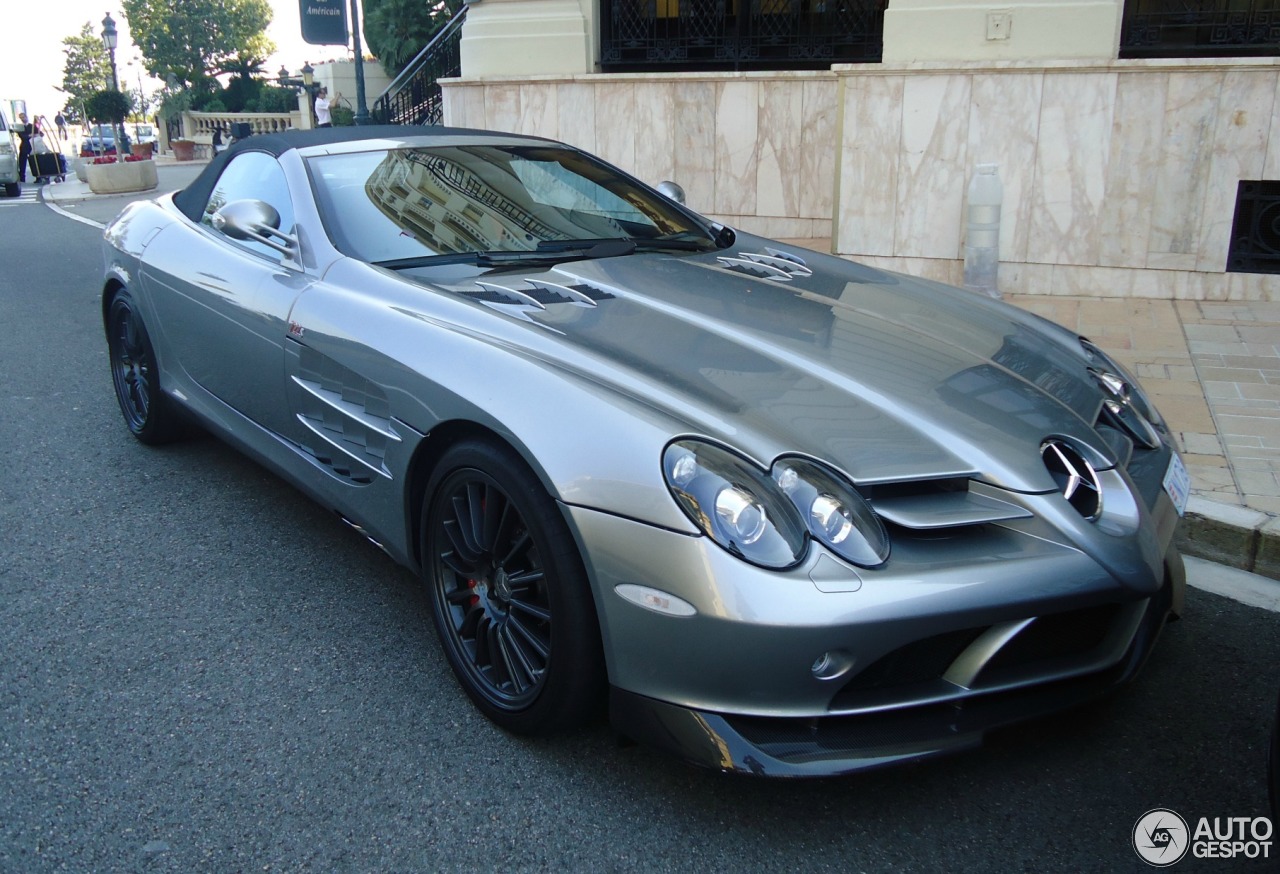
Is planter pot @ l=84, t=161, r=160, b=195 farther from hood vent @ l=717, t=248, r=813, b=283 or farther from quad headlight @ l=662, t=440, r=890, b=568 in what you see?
quad headlight @ l=662, t=440, r=890, b=568

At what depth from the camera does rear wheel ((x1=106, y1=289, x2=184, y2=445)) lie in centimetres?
452

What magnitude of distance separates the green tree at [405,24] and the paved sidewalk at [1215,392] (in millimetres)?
23358

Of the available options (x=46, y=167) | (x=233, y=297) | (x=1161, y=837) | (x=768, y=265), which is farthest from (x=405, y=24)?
(x=1161, y=837)

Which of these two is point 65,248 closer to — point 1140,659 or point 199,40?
point 1140,659

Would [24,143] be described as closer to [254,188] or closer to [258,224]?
[254,188]

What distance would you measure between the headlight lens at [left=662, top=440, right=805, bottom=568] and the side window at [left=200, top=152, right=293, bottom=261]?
1.94 metres

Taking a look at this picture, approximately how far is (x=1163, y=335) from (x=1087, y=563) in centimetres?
482

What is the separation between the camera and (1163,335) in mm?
6492

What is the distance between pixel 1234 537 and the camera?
145 inches

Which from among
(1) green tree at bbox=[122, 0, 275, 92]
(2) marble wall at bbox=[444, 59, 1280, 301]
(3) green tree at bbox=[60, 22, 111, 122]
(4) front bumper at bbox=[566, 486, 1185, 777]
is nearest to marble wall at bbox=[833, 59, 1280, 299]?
(2) marble wall at bbox=[444, 59, 1280, 301]

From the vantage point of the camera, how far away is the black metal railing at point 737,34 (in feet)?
32.2

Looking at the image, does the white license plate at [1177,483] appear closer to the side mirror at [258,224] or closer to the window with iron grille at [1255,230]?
the side mirror at [258,224]

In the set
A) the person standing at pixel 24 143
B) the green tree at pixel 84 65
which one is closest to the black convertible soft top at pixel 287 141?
the person standing at pixel 24 143

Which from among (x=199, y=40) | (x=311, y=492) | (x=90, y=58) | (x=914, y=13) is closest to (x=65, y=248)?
(x=914, y=13)
